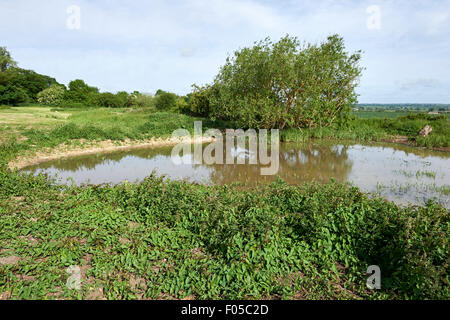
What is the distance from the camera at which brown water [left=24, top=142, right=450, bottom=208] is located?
9.20 meters

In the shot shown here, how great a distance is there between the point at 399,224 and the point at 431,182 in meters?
6.76

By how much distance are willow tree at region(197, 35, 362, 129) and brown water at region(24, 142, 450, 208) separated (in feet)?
12.4

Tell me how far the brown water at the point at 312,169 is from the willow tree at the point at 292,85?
12.4 ft

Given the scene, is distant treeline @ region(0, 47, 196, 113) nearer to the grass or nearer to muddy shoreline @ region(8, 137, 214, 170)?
muddy shoreline @ region(8, 137, 214, 170)

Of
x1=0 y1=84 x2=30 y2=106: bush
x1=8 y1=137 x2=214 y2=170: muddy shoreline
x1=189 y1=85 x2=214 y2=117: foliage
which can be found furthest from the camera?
x1=0 y1=84 x2=30 y2=106: bush

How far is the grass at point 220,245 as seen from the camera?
12.4ft

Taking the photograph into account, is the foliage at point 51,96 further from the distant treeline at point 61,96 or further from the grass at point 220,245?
the grass at point 220,245

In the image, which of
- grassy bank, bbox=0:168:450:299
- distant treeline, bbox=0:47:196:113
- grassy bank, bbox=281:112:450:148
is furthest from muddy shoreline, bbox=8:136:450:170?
distant treeline, bbox=0:47:196:113

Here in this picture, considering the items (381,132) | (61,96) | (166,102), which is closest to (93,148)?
(381,132)

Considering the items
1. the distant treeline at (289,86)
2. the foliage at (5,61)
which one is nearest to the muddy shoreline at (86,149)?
the distant treeline at (289,86)

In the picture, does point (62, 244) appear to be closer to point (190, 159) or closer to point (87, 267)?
point (87, 267)

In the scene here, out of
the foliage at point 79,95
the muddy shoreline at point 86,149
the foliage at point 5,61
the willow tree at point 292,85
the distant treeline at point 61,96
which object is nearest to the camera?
the muddy shoreline at point 86,149

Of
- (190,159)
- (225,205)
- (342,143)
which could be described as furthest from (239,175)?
(342,143)

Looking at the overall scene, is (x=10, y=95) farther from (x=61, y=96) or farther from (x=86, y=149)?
(x=86, y=149)
